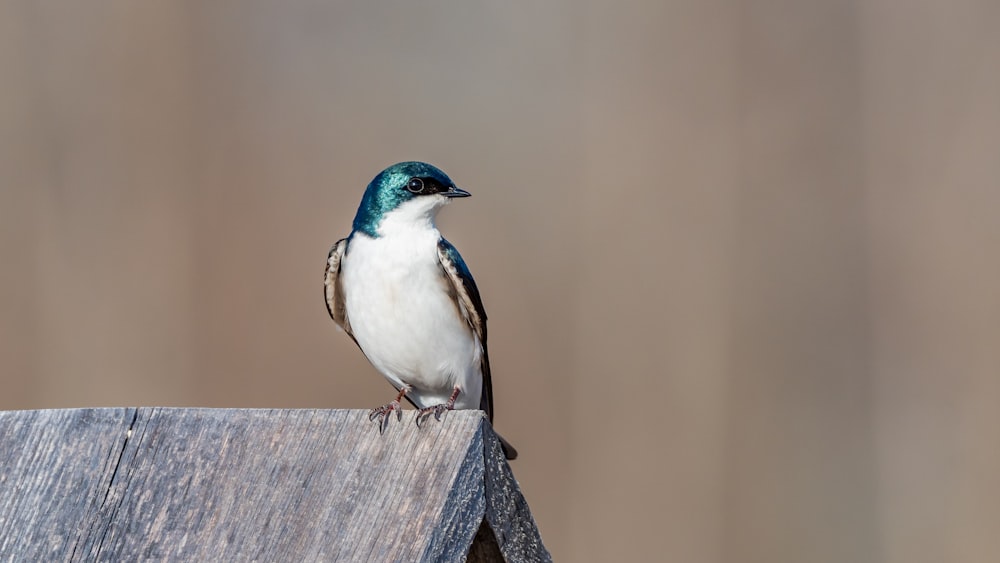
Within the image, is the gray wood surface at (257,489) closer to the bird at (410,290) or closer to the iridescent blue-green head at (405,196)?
the bird at (410,290)

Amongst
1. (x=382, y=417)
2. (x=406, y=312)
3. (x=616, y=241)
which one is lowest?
(x=616, y=241)

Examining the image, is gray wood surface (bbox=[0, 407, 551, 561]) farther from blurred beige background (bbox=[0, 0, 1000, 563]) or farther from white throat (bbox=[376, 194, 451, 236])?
blurred beige background (bbox=[0, 0, 1000, 563])

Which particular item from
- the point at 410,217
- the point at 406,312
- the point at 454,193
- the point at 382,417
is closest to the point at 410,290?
the point at 406,312

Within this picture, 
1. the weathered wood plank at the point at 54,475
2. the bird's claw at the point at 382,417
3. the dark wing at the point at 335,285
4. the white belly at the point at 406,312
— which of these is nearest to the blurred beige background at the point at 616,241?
the dark wing at the point at 335,285

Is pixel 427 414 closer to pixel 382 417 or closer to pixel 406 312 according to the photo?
pixel 382 417

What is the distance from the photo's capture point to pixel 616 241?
4746 mm

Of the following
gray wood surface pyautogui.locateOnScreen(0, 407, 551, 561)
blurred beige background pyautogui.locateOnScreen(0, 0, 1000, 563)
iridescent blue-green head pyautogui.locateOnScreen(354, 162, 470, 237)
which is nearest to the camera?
gray wood surface pyautogui.locateOnScreen(0, 407, 551, 561)

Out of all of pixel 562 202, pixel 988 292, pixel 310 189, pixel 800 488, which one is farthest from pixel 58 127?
pixel 988 292

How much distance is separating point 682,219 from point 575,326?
0.58 meters

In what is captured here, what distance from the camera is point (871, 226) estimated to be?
15.9 ft

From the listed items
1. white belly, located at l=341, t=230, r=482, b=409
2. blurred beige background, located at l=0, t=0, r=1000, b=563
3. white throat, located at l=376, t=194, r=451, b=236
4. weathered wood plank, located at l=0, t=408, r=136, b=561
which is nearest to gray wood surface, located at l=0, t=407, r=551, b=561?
weathered wood plank, located at l=0, t=408, r=136, b=561

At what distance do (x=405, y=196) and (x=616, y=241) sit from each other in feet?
6.12

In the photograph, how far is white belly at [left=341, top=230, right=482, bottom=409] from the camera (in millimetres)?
2873

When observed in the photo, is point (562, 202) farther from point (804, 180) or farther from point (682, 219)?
point (804, 180)
